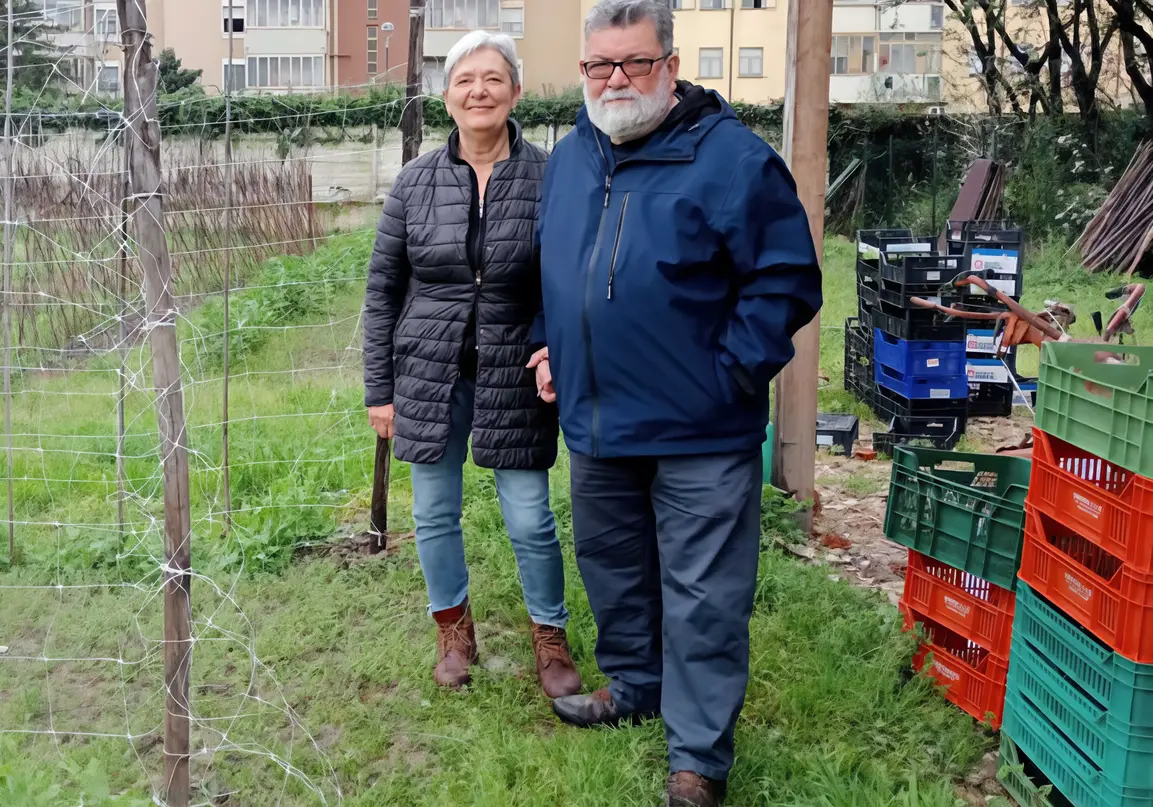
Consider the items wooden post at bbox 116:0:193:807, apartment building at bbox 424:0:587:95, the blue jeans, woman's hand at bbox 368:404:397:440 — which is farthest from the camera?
apartment building at bbox 424:0:587:95

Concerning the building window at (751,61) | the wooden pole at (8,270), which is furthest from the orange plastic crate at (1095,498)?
the building window at (751,61)

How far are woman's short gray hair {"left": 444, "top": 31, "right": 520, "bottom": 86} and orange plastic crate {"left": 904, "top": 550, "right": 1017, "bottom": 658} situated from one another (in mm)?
1955

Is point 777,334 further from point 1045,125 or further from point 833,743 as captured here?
point 1045,125

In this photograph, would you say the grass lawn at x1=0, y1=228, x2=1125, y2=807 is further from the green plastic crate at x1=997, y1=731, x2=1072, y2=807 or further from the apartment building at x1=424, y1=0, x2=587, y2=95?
the apartment building at x1=424, y1=0, x2=587, y2=95

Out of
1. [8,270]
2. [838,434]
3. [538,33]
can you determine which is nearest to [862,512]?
[838,434]

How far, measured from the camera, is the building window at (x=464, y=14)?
41.7 meters

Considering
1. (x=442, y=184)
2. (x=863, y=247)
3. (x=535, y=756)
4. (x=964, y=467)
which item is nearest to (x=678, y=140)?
(x=442, y=184)

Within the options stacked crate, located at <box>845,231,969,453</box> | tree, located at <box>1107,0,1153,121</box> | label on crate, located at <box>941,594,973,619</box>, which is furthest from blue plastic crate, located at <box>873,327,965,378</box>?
tree, located at <box>1107,0,1153,121</box>

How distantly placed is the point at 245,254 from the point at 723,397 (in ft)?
23.6

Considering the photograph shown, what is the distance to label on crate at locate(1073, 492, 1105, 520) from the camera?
2.61m

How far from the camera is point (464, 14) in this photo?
42.7 meters

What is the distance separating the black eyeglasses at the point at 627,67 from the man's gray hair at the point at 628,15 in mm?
62

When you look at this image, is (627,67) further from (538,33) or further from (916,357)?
(538,33)

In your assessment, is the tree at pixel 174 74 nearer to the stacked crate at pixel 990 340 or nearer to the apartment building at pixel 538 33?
the apartment building at pixel 538 33
